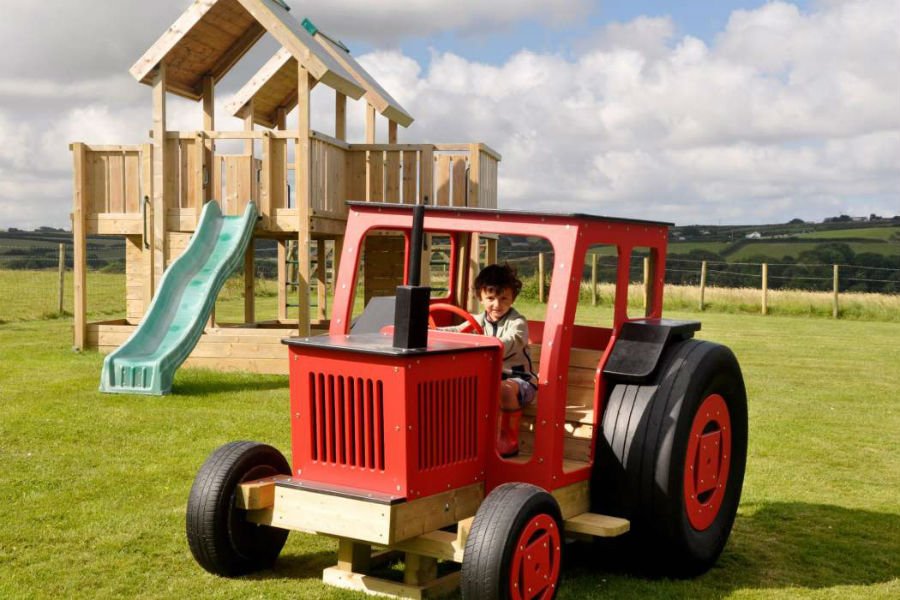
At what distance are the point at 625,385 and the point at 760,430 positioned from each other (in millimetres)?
5613

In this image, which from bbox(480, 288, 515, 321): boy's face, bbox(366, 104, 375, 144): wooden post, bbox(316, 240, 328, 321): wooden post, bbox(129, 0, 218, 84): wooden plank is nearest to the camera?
bbox(480, 288, 515, 321): boy's face

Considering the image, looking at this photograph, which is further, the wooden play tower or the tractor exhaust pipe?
the wooden play tower

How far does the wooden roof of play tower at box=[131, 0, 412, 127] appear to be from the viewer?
577 inches

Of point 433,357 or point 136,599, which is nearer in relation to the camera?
point 433,357

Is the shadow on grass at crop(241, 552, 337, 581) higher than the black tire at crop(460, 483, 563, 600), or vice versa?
the black tire at crop(460, 483, 563, 600)

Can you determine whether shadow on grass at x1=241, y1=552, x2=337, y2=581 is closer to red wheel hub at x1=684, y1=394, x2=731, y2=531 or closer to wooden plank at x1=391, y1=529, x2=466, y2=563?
wooden plank at x1=391, y1=529, x2=466, y2=563

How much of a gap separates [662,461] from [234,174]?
1062 cm

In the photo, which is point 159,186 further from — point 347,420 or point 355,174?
point 347,420

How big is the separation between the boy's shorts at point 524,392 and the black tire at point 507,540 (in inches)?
29.5

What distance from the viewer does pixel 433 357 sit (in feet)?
15.5

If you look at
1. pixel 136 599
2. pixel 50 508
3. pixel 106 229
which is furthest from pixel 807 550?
pixel 106 229

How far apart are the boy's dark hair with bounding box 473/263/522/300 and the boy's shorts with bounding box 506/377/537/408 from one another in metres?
0.55

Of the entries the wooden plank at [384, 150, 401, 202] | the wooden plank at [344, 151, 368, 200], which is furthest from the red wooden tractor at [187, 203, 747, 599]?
the wooden plank at [344, 151, 368, 200]

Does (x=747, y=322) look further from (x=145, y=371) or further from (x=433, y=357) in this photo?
(x=433, y=357)
